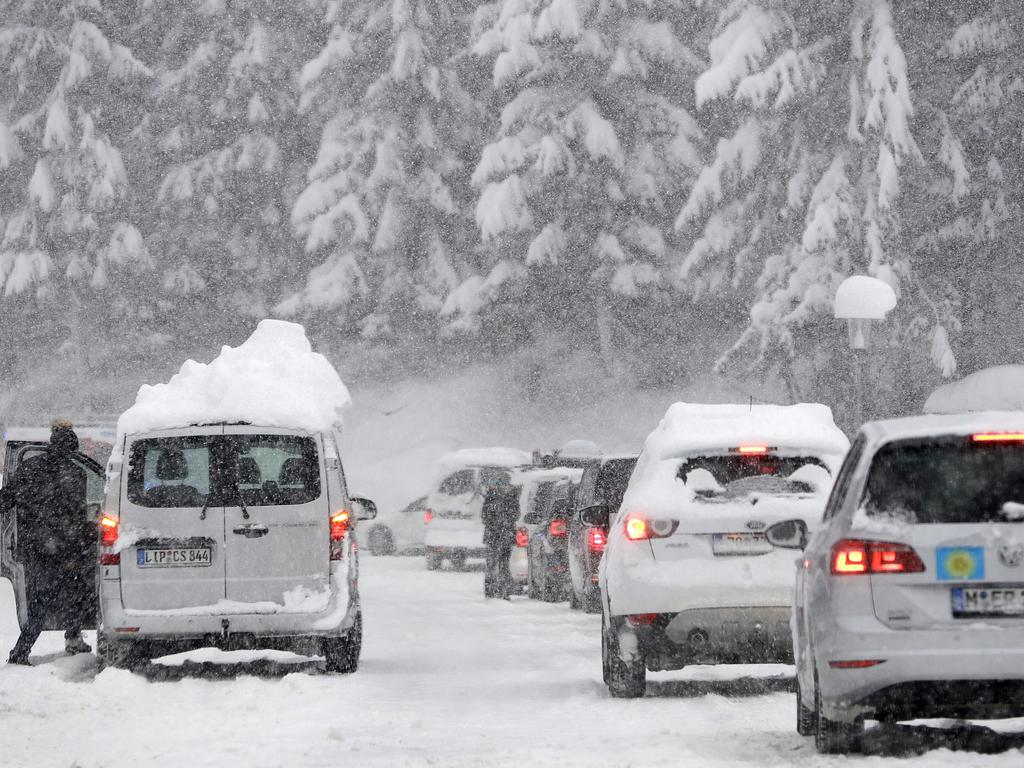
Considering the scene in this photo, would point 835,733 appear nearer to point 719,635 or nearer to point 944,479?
point 944,479

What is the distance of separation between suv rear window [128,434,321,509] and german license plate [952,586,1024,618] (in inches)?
255

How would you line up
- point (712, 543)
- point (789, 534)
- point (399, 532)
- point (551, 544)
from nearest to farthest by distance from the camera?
point (789, 534)
point (712, 543)
point (551, 544)
point (399, 532)

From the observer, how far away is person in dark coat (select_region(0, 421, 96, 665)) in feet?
48.9

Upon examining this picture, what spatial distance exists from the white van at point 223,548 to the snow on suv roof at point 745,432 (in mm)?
2871

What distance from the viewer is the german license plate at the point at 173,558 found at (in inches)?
535

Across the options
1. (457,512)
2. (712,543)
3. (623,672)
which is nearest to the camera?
(712,543)

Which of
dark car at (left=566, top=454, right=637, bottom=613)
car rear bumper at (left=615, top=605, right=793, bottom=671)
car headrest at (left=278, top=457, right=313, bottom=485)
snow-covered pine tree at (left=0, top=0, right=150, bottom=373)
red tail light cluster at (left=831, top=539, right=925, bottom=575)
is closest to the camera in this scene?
red tail light cluster at (left=831, top=539, right=925, bottom=575)

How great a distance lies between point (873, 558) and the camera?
8.27 m

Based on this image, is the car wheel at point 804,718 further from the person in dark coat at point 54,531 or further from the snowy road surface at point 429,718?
the person in dark coat at point 54,531

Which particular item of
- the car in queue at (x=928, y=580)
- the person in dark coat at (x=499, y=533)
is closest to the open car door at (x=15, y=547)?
the person in dark coat at (x=499, y=533)

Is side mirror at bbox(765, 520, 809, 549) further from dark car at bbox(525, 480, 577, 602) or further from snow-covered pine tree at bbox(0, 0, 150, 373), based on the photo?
snow-covered pine tree at bbox(0, 0, 150, 373)

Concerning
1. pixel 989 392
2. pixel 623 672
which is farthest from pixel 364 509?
pixel 989 392

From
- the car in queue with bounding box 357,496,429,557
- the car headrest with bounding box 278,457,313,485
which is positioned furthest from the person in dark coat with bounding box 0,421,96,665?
the car in queue with bounding box 357,496,429,557

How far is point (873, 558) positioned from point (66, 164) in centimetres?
4168
